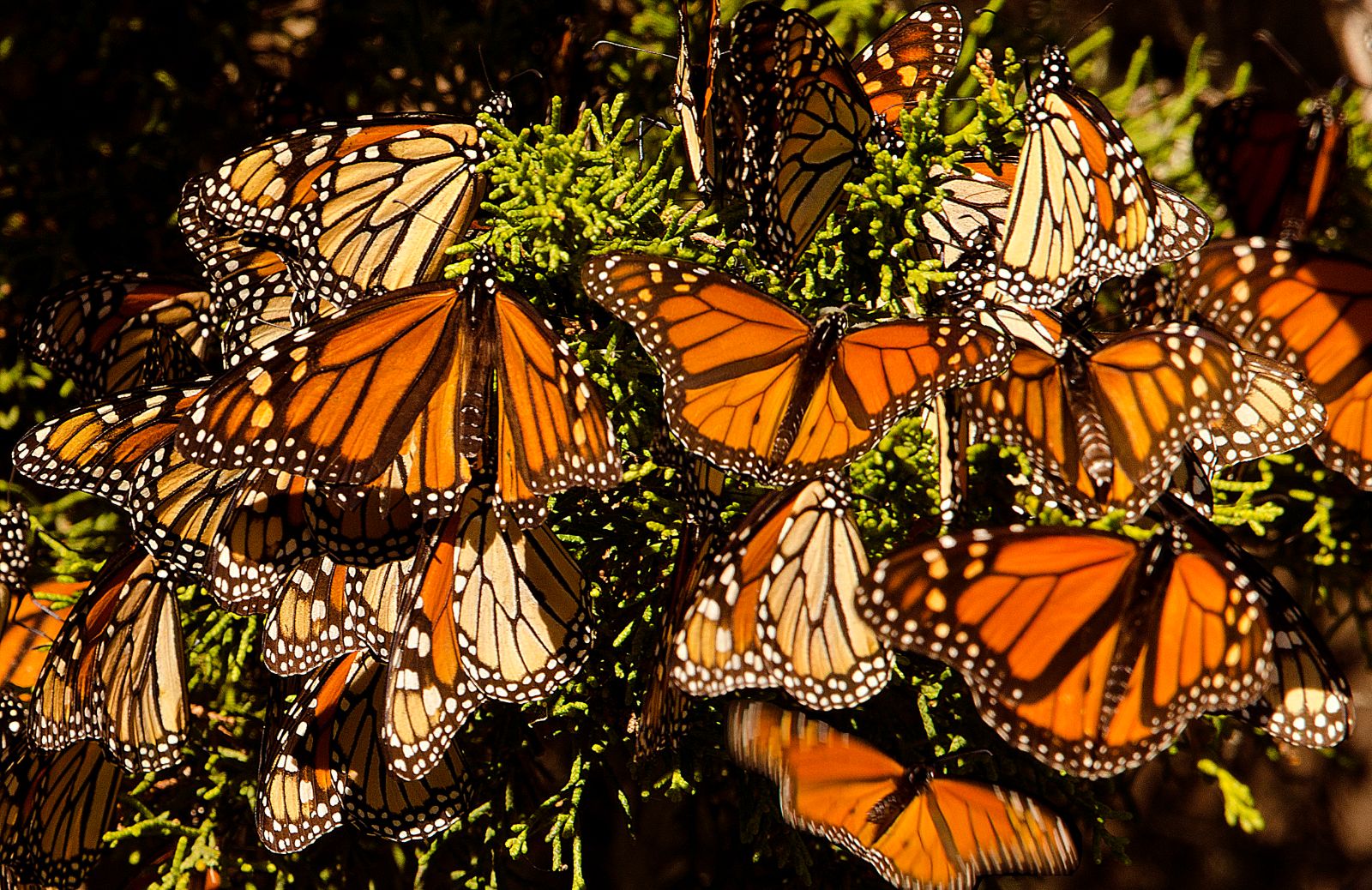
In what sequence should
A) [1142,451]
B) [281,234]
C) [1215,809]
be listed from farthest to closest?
[1215,809] → [281,234] → [1142,451]

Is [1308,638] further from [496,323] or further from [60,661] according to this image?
[60,661]

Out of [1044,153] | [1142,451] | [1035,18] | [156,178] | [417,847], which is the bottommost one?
[417,847]

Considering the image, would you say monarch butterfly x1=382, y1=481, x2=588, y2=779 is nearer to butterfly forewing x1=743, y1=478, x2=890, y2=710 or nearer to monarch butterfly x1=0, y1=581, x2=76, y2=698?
butterfly forewing x1=743, y1=478, x2=890, y2=710

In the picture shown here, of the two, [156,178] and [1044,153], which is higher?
[156,178]

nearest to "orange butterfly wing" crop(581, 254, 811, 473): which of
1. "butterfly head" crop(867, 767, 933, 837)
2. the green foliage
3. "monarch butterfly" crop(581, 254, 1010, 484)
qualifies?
"monarch butterfly" crop(581, 254, 1010, 484)

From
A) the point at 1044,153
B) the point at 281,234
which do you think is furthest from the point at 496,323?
the point at 1044,153

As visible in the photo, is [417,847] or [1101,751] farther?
[417,847]

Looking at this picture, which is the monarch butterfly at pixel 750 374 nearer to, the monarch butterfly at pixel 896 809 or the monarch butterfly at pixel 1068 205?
the monarch butterfly at pixel 1068 205
